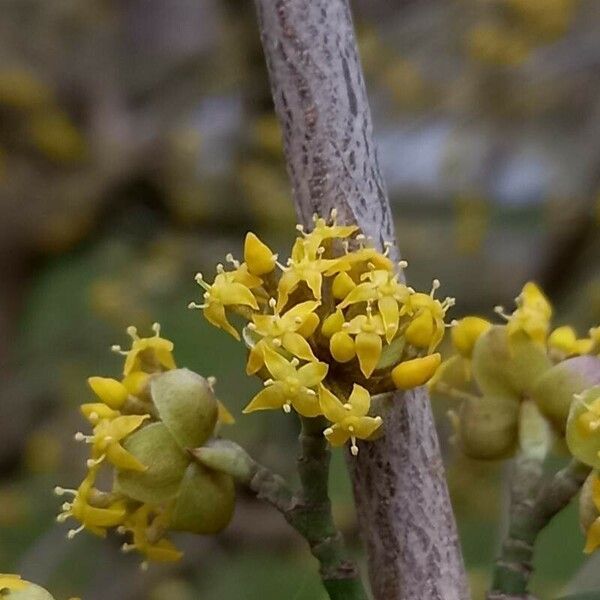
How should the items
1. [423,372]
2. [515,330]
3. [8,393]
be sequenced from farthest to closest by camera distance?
[8,393]
[515,330]
[423,372]

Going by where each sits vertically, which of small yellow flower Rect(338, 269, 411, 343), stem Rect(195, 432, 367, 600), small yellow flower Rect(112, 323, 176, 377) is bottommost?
stem Rect(195, 432, 367, 600)

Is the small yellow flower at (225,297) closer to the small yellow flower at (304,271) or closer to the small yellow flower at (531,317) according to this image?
the small yellow flower at (304,271)

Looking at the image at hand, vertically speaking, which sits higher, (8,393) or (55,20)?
(55,20)

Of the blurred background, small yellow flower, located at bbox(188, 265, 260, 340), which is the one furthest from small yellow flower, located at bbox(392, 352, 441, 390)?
the blurred background

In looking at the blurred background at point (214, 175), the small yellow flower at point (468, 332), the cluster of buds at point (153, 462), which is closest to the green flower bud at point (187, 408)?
the cluster of buds at point (153, 462)

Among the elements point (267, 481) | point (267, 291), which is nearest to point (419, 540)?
point (267, 481)

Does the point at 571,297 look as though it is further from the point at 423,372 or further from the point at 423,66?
the point at 423,372

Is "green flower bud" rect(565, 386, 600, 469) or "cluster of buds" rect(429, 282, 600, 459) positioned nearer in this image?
"green flower bud" rect(565, 386, 600, 469)

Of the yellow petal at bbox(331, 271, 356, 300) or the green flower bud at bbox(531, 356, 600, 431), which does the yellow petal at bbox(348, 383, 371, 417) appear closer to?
the yellow petal at bbox(331, 271, 356, 300)
